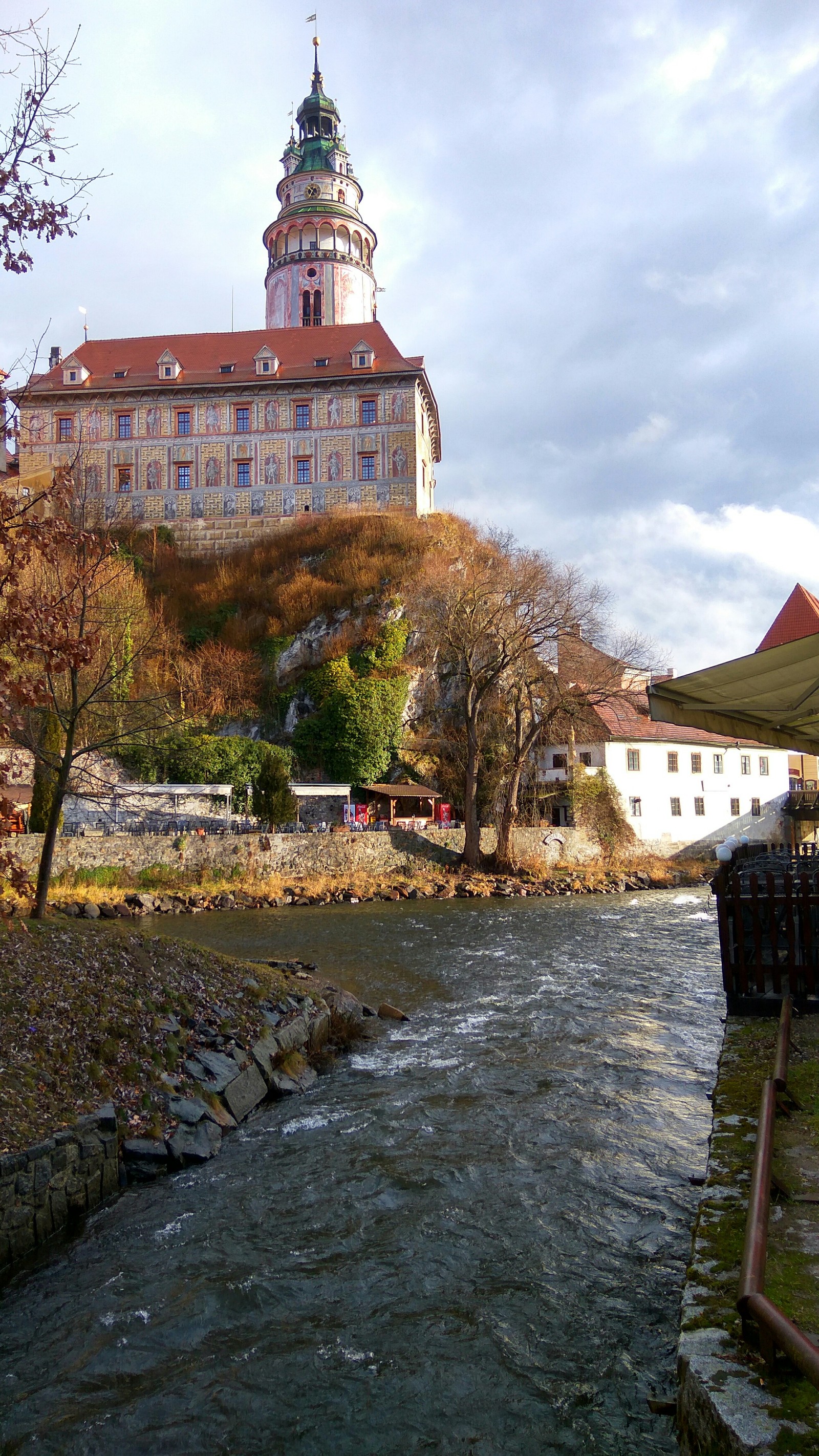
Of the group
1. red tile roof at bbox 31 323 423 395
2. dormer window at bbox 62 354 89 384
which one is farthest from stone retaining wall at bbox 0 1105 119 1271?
dormer window at bbox 62 354 89 384

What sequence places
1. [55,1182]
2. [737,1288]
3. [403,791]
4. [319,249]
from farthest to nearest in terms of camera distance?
[319,249], [403,791], [55,1182], [737,1288]

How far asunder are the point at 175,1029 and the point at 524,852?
88.5ft

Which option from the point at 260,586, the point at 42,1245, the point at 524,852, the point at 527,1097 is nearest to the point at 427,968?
the point at 527,1097

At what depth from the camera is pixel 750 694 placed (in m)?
6.94

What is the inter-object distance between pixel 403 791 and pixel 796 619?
20.0 metres

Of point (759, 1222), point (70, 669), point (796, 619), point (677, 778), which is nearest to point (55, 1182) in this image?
point (70, 669)

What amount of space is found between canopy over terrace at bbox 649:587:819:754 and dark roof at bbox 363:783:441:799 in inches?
1033

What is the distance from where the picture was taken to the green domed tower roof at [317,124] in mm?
62969

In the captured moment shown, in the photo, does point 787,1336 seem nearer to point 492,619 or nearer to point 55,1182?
point 55,1182

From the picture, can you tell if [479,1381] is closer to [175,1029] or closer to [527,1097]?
[527,1097]

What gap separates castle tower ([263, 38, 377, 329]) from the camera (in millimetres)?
59750

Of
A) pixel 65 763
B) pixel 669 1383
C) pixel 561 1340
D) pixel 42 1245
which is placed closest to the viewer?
pixel 669 1383

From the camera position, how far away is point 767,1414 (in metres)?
2.70

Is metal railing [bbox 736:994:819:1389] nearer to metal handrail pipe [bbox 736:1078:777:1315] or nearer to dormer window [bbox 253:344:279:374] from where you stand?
metal handrail pipe [bbox 736:1078:777:1315]
